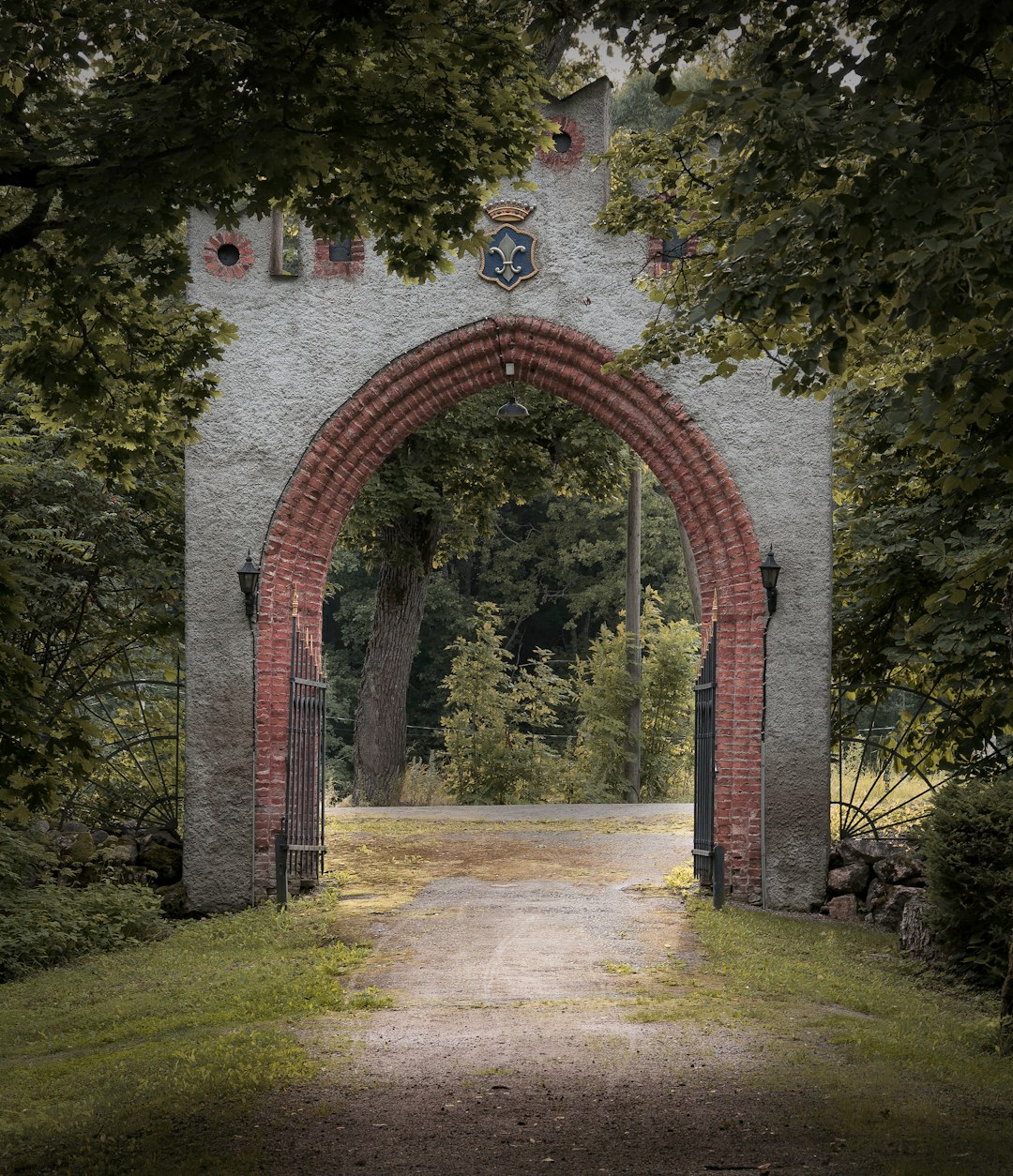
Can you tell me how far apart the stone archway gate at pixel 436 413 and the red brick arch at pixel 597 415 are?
0.02 m

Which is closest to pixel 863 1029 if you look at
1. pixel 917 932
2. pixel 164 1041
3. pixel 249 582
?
pixel 917 932

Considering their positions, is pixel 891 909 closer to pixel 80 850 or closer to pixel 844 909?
pixel 844 909

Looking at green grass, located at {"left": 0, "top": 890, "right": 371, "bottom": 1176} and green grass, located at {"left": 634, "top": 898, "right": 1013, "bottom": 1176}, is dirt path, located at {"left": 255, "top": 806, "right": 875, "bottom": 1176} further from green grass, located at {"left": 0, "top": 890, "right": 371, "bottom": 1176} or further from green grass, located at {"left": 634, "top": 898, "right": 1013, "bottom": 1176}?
green grass, located at {"left": 0, "top": 890, "right": 371, "bottom": 1176}

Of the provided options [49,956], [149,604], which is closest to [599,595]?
[149,604]

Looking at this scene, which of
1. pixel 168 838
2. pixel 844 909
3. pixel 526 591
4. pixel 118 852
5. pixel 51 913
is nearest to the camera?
pixel 51 913

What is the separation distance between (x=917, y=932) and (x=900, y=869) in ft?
4.88

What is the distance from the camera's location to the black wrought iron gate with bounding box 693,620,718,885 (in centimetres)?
1129

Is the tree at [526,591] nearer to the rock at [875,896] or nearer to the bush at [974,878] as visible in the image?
the rock at [875,896]

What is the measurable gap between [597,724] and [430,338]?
9.87 m

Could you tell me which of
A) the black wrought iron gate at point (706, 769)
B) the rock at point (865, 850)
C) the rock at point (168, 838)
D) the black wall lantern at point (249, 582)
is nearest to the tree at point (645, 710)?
the black wrought iron gate at point (706, 769)

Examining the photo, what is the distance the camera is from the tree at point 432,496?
1889 cm

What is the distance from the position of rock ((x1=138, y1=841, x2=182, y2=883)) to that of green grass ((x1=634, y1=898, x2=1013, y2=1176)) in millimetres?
4358

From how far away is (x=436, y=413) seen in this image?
39.1 ft

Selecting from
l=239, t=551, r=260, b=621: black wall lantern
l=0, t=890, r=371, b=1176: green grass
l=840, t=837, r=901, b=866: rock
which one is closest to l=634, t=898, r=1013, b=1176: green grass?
l=840, t=837, r=901, b=866: rock
